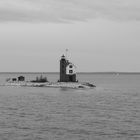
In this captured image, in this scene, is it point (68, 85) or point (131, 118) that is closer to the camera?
point (131, 118)

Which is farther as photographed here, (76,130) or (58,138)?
(76,130)

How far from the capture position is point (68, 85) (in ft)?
364

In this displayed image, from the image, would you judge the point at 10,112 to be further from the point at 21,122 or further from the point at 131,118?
the point at 131,118

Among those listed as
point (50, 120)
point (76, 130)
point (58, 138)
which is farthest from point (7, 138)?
→ point (50, 120)

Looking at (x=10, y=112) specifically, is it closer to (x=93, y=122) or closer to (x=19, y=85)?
(x=93, y=122)

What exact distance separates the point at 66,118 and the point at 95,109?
10.5m

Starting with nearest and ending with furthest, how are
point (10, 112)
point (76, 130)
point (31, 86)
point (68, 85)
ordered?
point (76, 130), point (10, 112), point (68, 85), point (31, 86)

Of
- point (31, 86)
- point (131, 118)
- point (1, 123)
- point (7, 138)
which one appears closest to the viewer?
point (7, 138)

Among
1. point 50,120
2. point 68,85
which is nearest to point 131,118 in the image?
point 50,120

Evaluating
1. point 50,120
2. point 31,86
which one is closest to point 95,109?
point 50,120

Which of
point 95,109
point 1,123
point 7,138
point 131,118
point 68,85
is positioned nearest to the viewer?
point 7,138

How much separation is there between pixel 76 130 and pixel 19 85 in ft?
292

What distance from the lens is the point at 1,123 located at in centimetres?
4212

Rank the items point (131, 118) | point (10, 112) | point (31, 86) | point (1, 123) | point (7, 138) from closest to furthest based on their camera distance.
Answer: point (7, 138) < point (1, 123) < point (131, 118) < point (10, 112) < point (31, 86)
